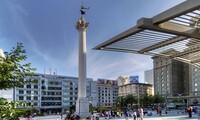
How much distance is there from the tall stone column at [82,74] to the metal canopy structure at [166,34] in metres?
29.2

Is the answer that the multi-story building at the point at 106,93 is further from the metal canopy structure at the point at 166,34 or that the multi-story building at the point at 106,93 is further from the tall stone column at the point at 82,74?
the metal canopy structure at the point at 166,34

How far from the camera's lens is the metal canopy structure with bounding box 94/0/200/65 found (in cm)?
873

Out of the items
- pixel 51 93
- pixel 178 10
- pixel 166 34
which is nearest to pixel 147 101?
pixel 51 93

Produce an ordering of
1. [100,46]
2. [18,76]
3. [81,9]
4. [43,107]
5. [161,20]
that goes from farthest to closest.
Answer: [43,107]
[81,9]
[100,46]
[161,20]
[18,76]

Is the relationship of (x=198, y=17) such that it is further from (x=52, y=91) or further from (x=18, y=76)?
(x=52, y=91)

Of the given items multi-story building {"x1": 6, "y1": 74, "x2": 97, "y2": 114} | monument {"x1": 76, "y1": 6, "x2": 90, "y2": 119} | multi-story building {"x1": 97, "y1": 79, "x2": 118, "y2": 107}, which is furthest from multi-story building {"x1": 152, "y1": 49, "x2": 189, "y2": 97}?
monument {"x1": 76, "y1": 6, "x2": 90, "y2": 119}

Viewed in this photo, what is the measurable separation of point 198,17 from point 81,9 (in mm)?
42756

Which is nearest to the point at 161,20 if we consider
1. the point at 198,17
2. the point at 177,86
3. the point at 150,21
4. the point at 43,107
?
the point at 150,21

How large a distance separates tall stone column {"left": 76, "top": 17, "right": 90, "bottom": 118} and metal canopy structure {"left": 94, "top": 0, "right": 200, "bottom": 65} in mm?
29201

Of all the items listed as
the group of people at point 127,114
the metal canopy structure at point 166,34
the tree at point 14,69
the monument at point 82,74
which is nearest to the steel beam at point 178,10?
the metal canopy structure at point 166,34

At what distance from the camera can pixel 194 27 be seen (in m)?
10.7

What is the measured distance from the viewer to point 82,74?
47.1 meters

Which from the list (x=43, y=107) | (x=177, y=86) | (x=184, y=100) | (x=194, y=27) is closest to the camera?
(x=194, y=27)

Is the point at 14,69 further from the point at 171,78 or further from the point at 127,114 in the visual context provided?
the point at 171,78
